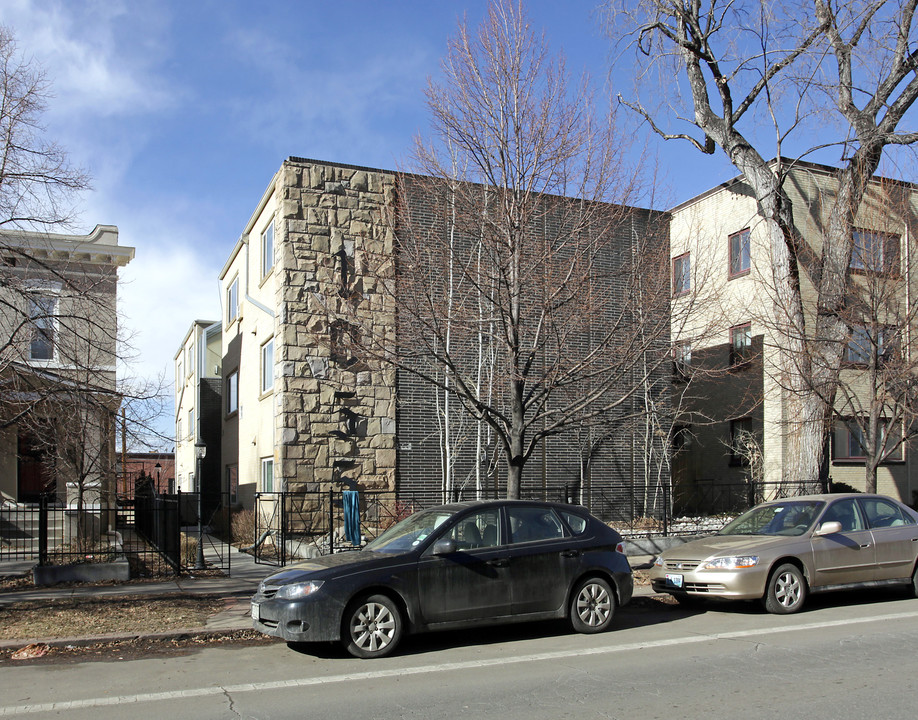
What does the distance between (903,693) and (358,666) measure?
14.8 ft

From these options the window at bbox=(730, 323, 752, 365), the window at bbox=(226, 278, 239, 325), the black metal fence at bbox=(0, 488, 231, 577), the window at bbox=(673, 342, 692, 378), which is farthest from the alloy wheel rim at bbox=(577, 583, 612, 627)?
the window at bbox=(226, 278, 239, 325)

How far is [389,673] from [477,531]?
1979 mm

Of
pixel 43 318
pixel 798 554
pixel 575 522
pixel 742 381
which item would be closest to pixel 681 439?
pixel 742 381

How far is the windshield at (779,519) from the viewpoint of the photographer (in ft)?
36.0

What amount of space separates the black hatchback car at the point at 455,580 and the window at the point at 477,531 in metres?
0.01

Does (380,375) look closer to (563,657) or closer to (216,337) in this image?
(563,657)

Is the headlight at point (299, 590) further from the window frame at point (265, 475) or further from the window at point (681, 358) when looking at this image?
the window frame at point (265, 475)

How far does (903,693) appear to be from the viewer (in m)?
6.50

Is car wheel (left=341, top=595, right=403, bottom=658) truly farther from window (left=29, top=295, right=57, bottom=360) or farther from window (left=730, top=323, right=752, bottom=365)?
window (left=730, top=323, right=752, bottom=365)

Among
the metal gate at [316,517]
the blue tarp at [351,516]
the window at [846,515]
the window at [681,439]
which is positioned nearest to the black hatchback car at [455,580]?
the window at [846,515]

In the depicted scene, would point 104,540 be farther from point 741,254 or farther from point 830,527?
point 741,254

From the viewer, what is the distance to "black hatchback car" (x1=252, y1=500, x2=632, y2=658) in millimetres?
8016

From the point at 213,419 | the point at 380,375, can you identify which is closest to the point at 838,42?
the point at 380,375

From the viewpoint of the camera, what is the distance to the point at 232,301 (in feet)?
88.8
